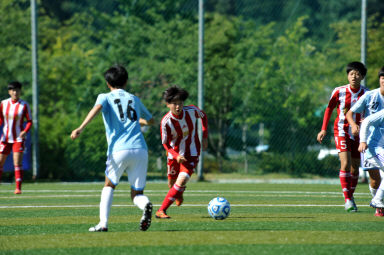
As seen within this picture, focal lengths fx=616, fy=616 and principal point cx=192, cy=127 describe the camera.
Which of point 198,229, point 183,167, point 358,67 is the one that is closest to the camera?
point 198,229

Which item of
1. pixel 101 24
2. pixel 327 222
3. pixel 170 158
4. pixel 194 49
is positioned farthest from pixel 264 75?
pixel 327 222

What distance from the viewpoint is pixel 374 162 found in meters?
7.89

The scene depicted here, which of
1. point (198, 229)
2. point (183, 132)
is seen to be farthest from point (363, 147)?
point (183, 132)

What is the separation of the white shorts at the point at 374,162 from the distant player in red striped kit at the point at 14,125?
297 inches

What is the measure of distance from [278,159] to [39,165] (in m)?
7.28

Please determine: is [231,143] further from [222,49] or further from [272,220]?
[272,220]

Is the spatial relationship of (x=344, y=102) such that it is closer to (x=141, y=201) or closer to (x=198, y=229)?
(x=198, y=229)

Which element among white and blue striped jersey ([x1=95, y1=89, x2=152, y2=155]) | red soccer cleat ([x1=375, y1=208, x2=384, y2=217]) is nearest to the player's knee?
white and blue striped jersey ([x1=95, y1=89, x2=152, y2=155])

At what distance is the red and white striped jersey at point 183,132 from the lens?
873cm

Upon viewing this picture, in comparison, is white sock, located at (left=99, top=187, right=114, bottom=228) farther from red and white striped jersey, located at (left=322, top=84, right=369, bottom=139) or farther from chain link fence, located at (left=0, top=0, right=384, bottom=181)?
chain link fence, located at (left=0, top=0, right=384, bottom=181)

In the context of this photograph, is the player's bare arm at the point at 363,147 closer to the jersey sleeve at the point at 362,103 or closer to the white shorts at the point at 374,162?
the white shorts at the point at 374,162

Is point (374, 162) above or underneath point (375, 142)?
underneath

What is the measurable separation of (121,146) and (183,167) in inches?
82.9

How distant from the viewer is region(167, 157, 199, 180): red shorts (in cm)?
848
